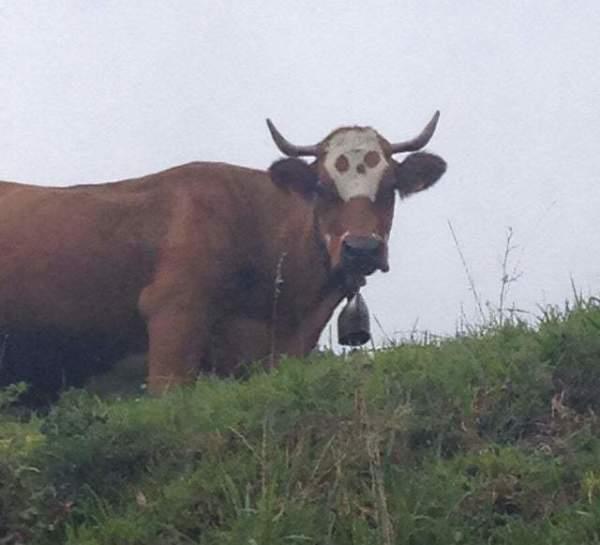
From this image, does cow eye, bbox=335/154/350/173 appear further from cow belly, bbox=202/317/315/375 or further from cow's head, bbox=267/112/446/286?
cow belly, bbox=202/317/315/375

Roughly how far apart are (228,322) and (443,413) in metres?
3.62

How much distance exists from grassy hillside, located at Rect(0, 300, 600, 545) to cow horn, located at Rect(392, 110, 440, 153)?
4.03 meters

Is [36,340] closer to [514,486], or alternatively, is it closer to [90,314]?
[90,314]

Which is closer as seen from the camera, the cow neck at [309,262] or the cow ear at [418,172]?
the cow neck at [309,262]

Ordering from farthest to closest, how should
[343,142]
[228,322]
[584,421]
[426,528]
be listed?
[343,142], [228,322], [584,421], [426,528]

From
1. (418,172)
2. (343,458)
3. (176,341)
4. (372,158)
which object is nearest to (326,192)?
(372,158)

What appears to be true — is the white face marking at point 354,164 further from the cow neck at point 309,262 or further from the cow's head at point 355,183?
the cow neck at point 309,262

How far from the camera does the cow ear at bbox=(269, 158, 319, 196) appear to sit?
10.6 meters

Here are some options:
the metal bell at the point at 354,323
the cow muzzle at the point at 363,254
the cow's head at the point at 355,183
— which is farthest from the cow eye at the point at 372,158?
the metal bell at the point at 354,323

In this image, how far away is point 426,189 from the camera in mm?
11094

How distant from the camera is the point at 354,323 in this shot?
10.2m

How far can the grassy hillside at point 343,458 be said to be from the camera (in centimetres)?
571

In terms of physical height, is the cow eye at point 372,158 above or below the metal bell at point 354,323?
above

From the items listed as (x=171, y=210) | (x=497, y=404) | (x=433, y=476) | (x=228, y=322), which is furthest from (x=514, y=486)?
(x=171, y=210)
